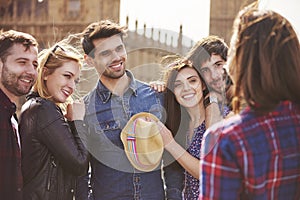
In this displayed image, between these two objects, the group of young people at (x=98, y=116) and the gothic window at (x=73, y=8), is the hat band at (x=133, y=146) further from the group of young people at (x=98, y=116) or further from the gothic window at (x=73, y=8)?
the gothic window at (x=73, y=8)

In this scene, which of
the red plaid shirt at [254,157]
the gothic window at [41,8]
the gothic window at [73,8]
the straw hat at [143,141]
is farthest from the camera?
the gothic window at [41,8]

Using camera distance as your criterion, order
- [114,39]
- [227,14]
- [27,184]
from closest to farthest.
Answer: [27,184], [114,39], [227,14]

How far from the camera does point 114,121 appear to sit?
263 cm

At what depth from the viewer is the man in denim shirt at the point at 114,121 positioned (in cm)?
260

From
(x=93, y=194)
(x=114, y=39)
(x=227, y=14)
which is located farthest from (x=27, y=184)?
(x=227, y=14)

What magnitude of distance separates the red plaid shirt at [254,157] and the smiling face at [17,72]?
1.23m

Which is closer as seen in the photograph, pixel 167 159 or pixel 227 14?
pixel 167 159

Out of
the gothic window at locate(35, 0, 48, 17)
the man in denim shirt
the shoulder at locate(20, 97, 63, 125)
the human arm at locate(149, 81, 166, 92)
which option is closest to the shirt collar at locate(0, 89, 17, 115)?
the shoulder at locate(20, 97, 63, 125)

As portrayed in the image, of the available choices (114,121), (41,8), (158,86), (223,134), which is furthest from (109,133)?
(41,8)

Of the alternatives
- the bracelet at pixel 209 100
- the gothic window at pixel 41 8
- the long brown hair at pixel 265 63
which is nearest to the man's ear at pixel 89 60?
the bracelet at pixel 209 100

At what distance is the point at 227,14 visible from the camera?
14.7 meters

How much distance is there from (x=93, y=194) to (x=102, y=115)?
366 millimetres

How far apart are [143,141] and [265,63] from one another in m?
1.30

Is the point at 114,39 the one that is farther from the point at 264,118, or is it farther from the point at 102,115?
the point at 264,118
